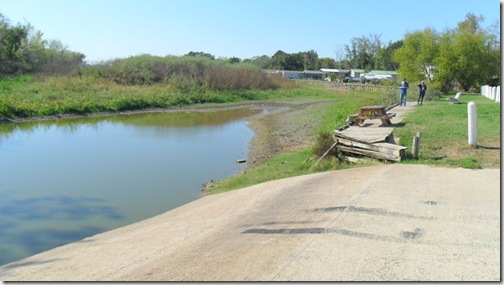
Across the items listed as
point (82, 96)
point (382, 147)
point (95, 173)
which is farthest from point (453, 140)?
point (82, 96)

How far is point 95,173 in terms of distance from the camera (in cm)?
1761

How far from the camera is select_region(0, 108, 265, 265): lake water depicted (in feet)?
39.1

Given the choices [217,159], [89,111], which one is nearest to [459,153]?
[217,159]

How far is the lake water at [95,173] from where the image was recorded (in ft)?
39.1

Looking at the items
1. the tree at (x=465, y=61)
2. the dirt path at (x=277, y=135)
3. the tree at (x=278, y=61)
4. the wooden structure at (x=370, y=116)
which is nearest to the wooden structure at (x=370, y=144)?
the wooden structure at (x=370, y=116)

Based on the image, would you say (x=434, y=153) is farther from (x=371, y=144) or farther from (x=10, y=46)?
(x=10, y=46)

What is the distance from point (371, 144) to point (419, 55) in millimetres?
35829

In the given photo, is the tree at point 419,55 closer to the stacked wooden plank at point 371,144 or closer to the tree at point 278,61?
the stacked wooden plank at point 371,144

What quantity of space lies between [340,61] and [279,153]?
10718 cm

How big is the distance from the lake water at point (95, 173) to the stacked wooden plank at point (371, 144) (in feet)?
14.3

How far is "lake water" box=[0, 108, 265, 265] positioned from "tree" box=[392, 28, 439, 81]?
841 inches

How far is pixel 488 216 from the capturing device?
7.46 m

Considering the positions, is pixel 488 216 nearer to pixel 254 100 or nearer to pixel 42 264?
pixel 42 264

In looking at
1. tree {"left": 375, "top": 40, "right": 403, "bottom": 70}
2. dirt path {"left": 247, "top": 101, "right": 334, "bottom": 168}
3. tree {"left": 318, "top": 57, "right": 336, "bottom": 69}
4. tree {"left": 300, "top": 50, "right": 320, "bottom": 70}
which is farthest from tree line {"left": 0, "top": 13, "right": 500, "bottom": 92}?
tree {"left": 318, "top": 57, "right": 336, "bottom": 69}
